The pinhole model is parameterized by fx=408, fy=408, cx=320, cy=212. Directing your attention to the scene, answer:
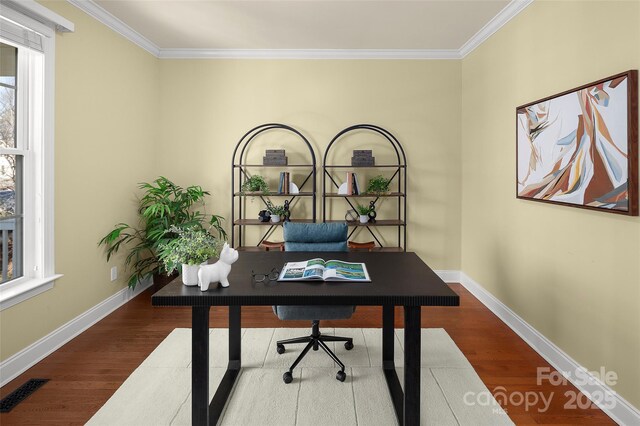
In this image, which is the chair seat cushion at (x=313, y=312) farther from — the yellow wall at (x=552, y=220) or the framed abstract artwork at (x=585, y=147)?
the framed abstract artwork at (x=585, y=147)

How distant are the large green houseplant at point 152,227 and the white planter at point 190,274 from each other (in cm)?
190

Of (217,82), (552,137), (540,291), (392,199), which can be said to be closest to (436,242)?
(392,199)

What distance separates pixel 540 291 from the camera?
2.89 m

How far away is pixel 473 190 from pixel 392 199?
0.85 meters

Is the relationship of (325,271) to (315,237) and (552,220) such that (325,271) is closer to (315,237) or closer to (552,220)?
(315,237)

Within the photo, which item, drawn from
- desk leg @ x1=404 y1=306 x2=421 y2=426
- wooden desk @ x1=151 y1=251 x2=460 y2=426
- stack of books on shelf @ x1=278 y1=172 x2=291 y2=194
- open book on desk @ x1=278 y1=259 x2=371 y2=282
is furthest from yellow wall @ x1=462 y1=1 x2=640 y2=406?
stack of books on shelf @ x1=278 y1=172 x2=291 y2=194

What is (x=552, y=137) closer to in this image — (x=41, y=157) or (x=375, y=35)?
(x=375, y=35)

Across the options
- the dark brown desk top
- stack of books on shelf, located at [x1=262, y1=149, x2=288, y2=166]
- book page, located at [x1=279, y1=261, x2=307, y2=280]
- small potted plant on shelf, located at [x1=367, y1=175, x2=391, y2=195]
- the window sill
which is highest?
stack of books on shelf, located at [x1=262, y1=149, x2=288, y2=166]

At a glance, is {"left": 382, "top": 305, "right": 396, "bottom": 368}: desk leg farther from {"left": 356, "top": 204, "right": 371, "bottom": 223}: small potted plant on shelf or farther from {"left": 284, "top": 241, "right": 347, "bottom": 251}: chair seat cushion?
{"left": 356, "top": 204, "right": 371, "bottom": 223}: small potted plant on shelf

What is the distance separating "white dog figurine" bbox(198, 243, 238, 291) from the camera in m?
1.78

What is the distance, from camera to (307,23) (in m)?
3.65

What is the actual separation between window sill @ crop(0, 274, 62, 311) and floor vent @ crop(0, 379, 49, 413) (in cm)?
47

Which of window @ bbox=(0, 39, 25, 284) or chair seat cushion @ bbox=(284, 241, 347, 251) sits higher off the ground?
window @ bbox=(0, 39, 25, 284)

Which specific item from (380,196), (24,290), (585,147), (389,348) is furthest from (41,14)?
(585,147)
